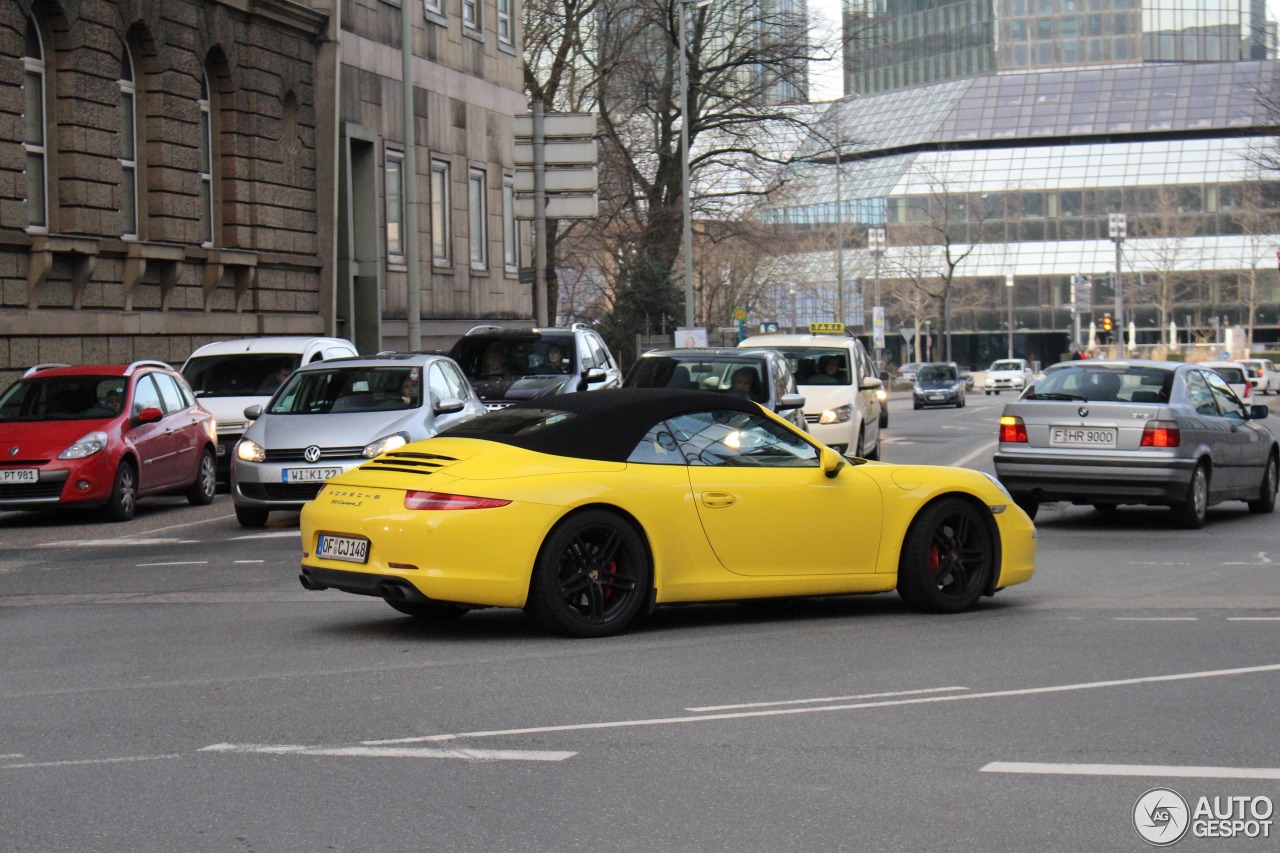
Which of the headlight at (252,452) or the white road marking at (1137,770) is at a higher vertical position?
the headlight at (252,452)

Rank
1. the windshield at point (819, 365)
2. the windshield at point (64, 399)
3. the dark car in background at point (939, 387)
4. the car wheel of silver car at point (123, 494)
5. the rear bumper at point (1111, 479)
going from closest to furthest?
the rear bumper at point (1111, 479) < the car wheel of silver car at point (123, 494) < the windshield at point (64, 399) < the windshield at point (819, 365) < the dark car in background at point (939, 387)

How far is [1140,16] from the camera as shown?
4823 inches

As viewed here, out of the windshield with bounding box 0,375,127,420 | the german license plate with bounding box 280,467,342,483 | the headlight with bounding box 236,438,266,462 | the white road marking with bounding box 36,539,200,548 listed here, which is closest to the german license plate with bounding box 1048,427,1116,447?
the german license plate with bounding box 280,467,342,483

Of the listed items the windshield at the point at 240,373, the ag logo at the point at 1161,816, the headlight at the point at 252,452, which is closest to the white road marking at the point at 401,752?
the ag logo at the point at 1161,816

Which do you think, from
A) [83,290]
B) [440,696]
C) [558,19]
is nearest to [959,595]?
[440,696]

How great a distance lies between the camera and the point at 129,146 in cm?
2952

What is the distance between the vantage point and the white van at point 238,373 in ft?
73.4

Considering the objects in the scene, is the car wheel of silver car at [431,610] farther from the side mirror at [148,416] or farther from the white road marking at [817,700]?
the side mirror at [148,416]

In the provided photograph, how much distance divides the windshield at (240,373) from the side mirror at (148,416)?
148 inches

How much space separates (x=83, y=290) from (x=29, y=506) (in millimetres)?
10458

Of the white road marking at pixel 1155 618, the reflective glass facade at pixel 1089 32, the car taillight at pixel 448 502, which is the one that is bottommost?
the white road marking at pixel 1155 618

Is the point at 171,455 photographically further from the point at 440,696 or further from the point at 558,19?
the point at 558,19

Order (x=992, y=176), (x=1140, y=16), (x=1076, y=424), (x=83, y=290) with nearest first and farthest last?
(x=1076, y=424) < (x=83, y=290) < (x=992, y=176) < (x=1140, y=16)

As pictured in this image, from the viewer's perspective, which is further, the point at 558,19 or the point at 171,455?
the point at 558,19
